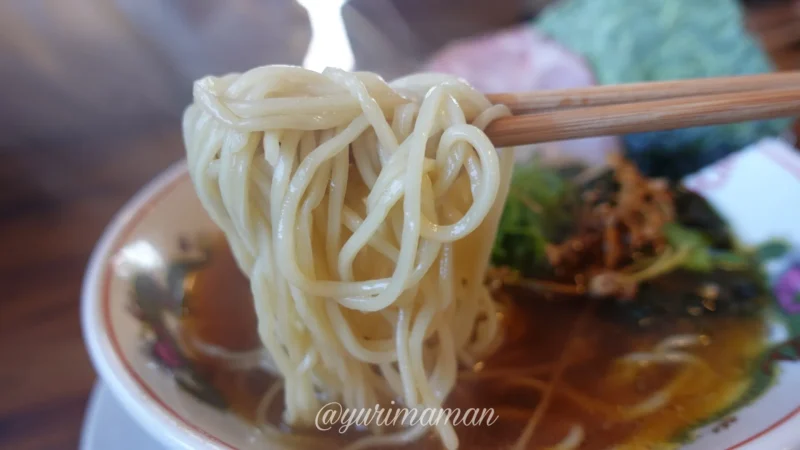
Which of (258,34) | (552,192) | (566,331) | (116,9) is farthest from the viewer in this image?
(258,34)

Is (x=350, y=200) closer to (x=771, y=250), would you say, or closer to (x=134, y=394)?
(x=134, y=394)

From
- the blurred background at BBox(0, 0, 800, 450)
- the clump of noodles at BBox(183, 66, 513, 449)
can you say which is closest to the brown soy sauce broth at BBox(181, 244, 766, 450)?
the clump of noodles at BBox(183, 66, 513, 449)

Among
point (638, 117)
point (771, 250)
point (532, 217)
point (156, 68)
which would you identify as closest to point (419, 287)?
point (638, 117)

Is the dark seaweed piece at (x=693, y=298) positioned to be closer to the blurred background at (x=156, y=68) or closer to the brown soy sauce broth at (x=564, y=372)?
the brown soy sauce broth at (x=564, y=372)

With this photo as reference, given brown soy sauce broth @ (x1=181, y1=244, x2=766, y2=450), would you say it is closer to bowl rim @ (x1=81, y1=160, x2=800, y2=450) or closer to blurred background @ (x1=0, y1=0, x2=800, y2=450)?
bowl rim @ (x1=81, y1=160, x2=800, y2=450)

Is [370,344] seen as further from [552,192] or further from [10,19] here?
[10,19]

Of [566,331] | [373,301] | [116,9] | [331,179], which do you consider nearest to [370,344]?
[373,301]

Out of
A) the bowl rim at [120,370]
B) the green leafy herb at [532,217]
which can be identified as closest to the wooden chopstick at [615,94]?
the green leafy herb at [532,217]
